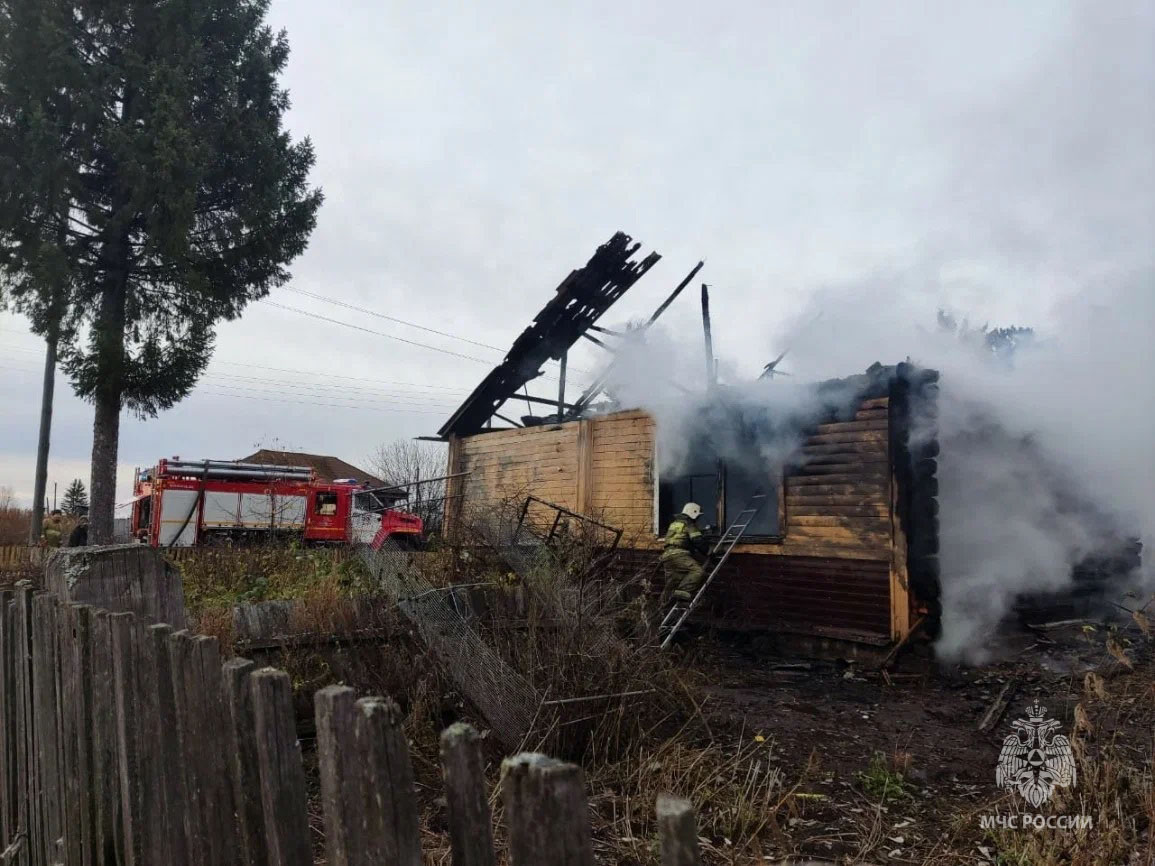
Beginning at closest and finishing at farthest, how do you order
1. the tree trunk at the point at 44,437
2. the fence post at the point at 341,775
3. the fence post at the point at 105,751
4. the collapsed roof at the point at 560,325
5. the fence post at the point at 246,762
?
the fence post at the point at 341,775 → the fence post at the point at 246,762 → the fence post at the point at 105,751 → the collapsed roof at the point at 560,325 → the tree trunk at the point at 44,437

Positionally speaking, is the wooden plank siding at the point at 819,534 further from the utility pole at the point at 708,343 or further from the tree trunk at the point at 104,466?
the tree trunk at the point at 104,466

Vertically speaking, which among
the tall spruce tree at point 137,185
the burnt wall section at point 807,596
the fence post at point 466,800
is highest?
the tall spruce tree at point 137,185

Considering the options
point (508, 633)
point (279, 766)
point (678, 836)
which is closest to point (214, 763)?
point (279, 766)

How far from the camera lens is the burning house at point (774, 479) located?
339 inches

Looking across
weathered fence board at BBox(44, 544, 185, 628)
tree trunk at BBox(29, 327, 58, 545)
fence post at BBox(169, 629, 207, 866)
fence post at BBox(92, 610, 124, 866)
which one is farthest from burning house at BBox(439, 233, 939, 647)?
tree trunk at BBox(29, 327, 58, 545)

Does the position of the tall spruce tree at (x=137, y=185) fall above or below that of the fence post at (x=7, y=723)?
above

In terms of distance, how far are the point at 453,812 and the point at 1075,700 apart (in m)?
7.08

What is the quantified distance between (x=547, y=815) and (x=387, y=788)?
362 millimetres

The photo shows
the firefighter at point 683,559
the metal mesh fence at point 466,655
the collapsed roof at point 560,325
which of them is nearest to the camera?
the metal mesh fence at point 466,655

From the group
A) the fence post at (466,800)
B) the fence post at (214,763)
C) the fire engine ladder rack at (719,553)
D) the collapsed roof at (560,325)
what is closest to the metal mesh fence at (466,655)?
the fence post at (214,763)

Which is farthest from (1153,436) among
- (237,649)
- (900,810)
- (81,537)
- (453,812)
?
(81,537)

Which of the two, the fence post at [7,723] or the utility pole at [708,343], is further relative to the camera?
the utility pole at [708,343]

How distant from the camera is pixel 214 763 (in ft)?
5.97

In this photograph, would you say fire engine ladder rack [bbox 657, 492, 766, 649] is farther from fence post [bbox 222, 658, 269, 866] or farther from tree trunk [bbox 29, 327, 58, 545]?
tree trunk [bbox 29, 327, 58, 545]
